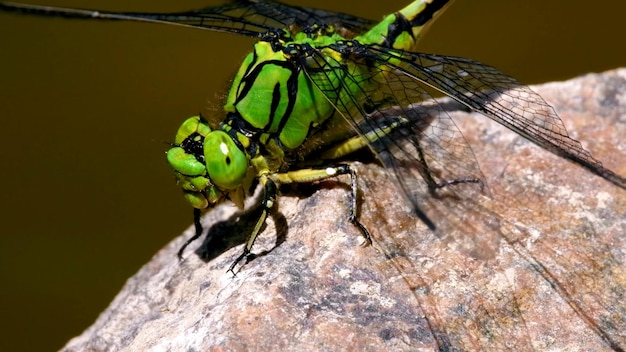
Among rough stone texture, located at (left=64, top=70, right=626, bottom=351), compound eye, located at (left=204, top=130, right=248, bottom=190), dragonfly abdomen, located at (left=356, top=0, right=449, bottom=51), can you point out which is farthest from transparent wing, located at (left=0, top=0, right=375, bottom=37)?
rough stone texture, located at (left=64, top=70, right=626, bottom=351)

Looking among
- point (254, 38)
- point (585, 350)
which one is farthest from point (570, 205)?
point (254, 38)

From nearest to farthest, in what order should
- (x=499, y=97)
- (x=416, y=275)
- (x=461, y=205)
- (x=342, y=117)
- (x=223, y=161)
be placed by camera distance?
(x=416, y=275) < (x=223, y=161) < (x=461, y=205) < (x=499, y=97) < (x=342, y=117)

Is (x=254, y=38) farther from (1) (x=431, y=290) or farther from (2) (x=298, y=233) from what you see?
(1) (x=431, y=290)

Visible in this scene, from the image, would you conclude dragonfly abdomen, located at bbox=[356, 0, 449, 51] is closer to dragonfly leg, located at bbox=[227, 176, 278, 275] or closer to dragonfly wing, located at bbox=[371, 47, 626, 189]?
dragonfly wing, located at bbox=[371, 47, 626, 189]

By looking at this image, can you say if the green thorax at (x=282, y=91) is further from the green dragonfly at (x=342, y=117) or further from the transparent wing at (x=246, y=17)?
the transparent wing at (x=246, y=17)

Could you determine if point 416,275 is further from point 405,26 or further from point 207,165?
point 405,26

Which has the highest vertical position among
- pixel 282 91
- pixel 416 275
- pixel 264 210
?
pixel 282 91

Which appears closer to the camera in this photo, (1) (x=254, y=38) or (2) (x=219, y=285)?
(2) (x=219, y=285)

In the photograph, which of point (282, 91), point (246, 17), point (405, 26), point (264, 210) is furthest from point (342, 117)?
point (246, 17)
